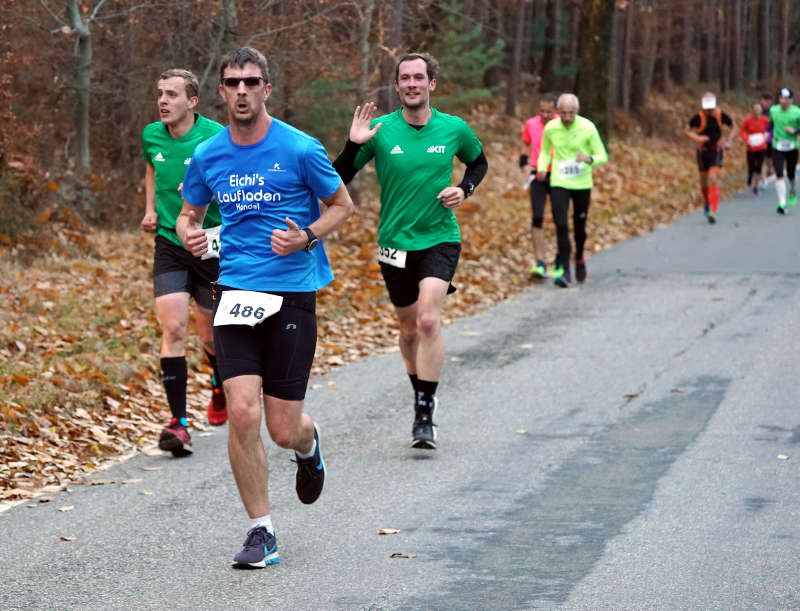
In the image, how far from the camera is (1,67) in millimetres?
14859

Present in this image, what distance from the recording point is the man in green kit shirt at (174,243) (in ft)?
26.7

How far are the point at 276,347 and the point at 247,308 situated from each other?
228 millimetres

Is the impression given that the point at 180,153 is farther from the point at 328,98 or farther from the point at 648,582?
the point at 328,98

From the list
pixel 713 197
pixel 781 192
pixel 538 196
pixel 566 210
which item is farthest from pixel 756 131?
pixel 566 210

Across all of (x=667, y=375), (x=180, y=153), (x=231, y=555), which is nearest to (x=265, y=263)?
(x=231, y=555)

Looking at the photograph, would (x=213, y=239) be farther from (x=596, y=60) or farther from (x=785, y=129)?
(x=596, y=60)

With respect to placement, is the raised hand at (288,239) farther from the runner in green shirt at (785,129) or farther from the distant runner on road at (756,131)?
the distant runner on road at (756,131)

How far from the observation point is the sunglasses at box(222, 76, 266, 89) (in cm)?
566

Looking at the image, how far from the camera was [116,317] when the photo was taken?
1219 cm

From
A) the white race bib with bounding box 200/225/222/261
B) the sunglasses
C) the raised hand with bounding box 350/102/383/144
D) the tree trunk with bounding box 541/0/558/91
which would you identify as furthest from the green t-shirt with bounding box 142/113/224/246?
the tree trunk with bounding box 541/0/558/91

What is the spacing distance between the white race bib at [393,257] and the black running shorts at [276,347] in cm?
220

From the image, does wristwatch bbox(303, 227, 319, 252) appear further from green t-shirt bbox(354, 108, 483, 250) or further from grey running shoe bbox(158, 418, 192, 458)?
grey running shoe bbox(158, 418, 192, 458)

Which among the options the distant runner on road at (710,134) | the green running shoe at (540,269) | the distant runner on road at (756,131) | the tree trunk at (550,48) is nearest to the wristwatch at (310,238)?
the green running shoe at (540,269)

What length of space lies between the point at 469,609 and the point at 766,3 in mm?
52861
